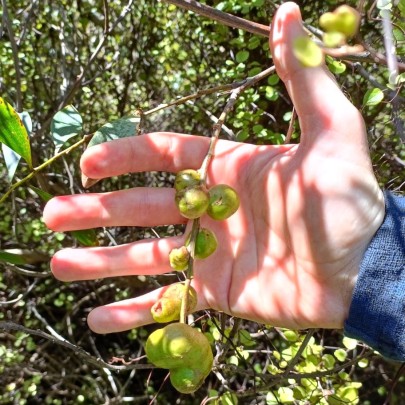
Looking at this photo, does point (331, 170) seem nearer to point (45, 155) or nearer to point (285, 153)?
point (285, 153)

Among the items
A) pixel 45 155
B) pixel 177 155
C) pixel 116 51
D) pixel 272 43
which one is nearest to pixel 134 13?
pixel 116 51

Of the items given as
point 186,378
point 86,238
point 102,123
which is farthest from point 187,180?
point 102,123

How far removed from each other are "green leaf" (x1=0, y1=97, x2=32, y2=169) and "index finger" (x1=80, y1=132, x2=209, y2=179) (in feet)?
0.43

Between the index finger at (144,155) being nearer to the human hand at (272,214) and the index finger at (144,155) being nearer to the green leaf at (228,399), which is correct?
the human hand at (272,214)

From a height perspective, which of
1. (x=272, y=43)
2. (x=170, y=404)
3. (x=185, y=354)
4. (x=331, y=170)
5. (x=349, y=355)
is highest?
(x=272, y=43)

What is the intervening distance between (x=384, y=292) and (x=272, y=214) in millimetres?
289

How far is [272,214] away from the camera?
1.29 meters

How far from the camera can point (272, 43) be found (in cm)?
106

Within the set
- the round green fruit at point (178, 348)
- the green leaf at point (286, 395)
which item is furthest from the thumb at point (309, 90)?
the green leaf at point (286, 395)

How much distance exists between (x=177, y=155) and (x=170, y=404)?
5.79ft

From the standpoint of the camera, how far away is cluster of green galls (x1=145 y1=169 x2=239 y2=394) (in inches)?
36.5

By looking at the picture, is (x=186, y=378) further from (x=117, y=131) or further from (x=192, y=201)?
(x=117, y=131)

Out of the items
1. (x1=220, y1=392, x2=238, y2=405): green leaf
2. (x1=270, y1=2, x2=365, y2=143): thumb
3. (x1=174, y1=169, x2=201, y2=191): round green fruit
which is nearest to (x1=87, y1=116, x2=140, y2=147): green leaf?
(x1=174, y1=169, x2=201, y2=191): round green fruit

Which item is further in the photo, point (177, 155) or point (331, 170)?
point (177, 155)
